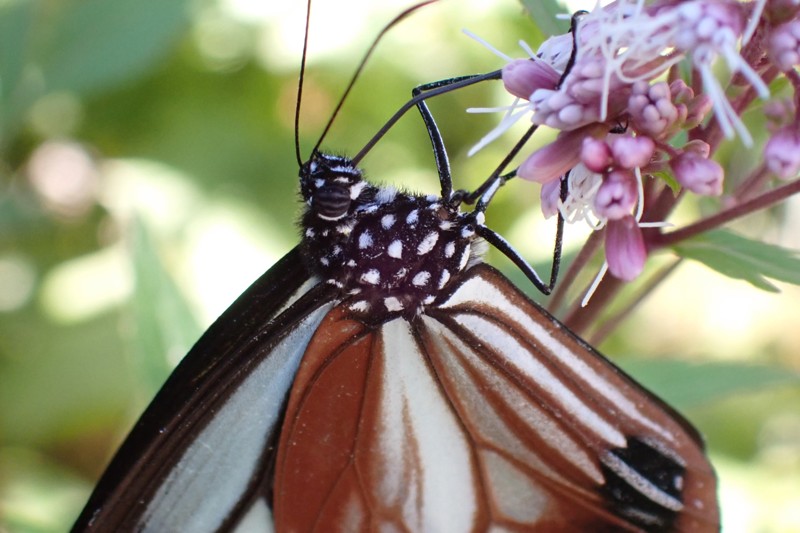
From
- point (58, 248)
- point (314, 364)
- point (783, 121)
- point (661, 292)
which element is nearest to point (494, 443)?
point (314, 364)

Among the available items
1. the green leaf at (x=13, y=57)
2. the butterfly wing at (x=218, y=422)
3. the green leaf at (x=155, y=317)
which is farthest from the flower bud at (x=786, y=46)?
the green leaf at (x=13, y=57)

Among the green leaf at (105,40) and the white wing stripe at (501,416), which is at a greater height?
the green leaf at (105,40)

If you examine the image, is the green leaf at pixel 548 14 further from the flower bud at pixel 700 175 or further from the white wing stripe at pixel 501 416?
the white wing stripe at pixel 501 416

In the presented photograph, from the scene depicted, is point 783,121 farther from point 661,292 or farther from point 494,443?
point 661,292

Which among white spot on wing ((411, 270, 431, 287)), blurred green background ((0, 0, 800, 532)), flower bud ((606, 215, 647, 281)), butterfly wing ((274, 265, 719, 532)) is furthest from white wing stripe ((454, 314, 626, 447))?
blurred green background ((0, 0, 800, 532))

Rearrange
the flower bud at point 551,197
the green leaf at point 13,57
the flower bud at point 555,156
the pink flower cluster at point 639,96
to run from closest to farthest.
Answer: the pink flower cluster at point 639,96 < the flower bud at point 555,156 < the flower bud at point 551,197 < the green leaf at point 13,57

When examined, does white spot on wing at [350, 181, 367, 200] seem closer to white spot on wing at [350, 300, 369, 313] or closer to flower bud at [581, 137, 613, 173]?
white spot on wing at [350, 300, 369, 313]
